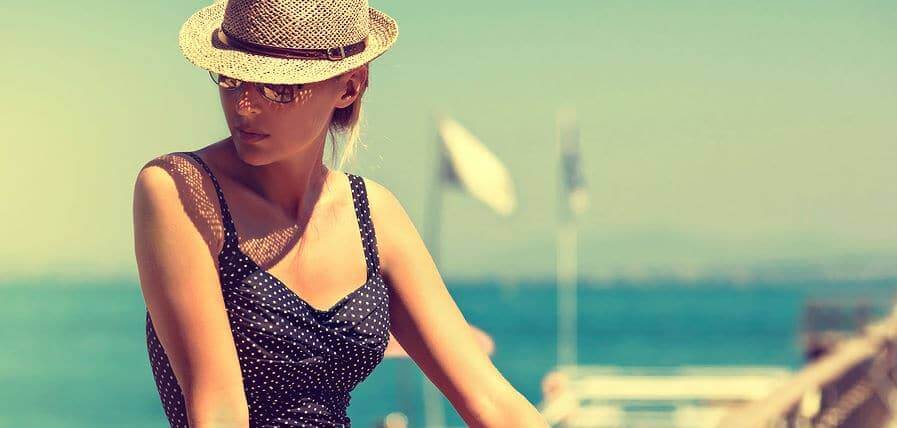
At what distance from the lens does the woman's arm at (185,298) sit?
85.9 inches

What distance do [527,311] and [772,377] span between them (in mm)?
126564

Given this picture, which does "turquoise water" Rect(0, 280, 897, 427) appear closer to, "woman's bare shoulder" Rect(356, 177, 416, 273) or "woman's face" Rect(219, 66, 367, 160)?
"woman's bare shoulder" Rect(356, 177, 416, 273)

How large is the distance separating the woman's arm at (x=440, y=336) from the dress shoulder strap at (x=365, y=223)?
16 millimetres

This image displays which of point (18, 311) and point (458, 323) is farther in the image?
point (18, 311)

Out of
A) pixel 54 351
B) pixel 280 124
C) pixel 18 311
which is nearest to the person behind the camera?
pixel 280 124

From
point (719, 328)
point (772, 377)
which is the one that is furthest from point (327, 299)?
point (719, 328)

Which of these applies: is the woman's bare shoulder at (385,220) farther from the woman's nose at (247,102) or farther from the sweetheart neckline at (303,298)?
the woman's nose at (247,102)

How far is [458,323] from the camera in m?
2.54

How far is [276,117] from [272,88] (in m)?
0.04

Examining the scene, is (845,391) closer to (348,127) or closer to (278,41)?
(348,127)

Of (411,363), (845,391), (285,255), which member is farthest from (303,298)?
(411,363)

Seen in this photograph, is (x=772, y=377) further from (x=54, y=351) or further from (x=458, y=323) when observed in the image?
(x=54, y=351)

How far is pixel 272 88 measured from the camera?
2.22 m

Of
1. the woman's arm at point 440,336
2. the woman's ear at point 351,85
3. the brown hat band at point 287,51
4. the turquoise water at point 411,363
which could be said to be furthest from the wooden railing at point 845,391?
the turquoise water at point 411,363
